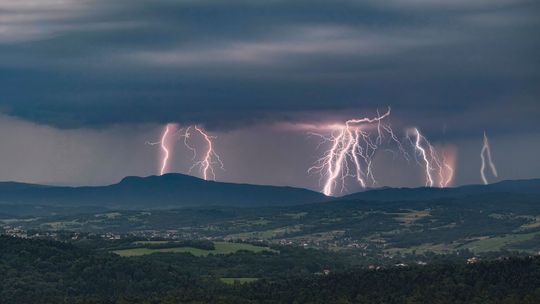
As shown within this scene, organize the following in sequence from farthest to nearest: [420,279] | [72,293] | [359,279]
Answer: [72,293] → [359,279] → [420,279]

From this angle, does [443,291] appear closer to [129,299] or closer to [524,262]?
[524,262]

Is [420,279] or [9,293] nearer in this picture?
[420,279]

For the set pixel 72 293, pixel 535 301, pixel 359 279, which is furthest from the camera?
pixel 72 293

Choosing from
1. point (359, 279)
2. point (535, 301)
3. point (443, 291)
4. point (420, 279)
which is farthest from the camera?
point (359, 279)

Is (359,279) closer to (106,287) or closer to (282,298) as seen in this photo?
(282,298)

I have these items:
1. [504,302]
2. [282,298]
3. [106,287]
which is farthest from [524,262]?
[106,287]

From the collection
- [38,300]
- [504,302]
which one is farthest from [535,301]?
[38,300]

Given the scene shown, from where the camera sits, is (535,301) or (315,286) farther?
(315,286)

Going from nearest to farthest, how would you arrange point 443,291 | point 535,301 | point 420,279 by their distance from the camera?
1. point 535,301
2. point 443,291
3. point 420,279
